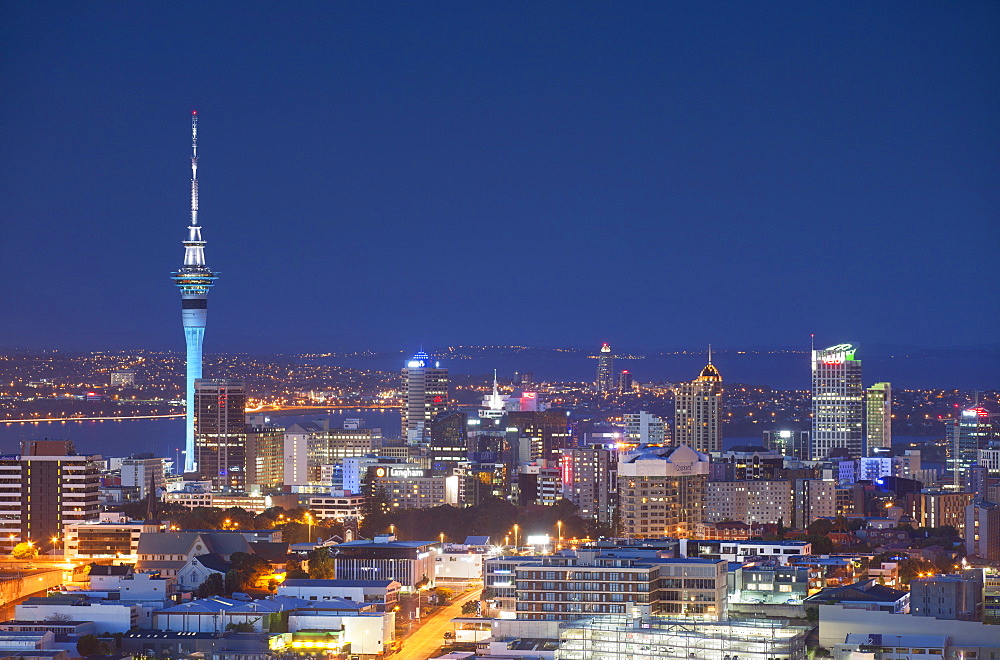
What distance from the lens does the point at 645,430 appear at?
168 ft

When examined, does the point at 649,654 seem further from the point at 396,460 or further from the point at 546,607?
the point at 396,460

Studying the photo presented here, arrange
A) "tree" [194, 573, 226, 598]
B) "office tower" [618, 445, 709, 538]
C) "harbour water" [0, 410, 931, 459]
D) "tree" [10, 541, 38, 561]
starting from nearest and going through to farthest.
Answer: "tree" [194, 573, 226, 598] → "tree" [10, 541, 38, 561] → "office tower" [618, 445, 709, 538] → "harbour water" [0, 410, 931, 459]

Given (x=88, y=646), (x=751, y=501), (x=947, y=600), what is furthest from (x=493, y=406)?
(x=947, y=600)

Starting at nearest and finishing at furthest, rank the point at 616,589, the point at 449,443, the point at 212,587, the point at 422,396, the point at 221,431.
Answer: the point at 616,589, the point at 212,587, the point at 221,431, the point at 449,443, the point at 422,396

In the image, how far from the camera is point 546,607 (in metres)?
21.4

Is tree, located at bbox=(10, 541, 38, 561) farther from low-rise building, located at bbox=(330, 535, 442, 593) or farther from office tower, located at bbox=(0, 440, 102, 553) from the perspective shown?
low-rise building, located at bbox=(330, 535, 442, 593)

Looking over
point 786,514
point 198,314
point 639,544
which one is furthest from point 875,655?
point 198,314

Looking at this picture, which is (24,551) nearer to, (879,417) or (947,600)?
(947,600)

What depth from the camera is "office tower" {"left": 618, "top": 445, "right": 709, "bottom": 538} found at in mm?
32031

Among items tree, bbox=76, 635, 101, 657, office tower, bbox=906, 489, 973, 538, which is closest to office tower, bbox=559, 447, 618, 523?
office tower, bbox=906, 489, 973, 538

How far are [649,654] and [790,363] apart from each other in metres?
46.1

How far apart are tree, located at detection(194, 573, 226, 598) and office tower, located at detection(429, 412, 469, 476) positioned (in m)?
18.2

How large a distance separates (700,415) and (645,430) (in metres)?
1.43

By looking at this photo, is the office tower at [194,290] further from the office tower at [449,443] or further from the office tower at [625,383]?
the office tower at [625,383]
